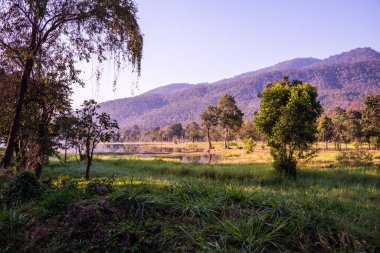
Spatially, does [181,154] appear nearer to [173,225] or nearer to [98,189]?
[98,189]

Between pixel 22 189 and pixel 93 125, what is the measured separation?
435 inches

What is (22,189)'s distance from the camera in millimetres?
6391

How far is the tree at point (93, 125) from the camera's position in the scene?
16891 millimetres

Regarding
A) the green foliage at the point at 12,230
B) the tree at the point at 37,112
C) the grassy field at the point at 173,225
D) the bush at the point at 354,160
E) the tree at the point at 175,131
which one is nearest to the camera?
the grassy field at the point at 173,225

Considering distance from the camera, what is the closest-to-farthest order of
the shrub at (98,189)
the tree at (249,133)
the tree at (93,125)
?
the shrub at (98,189)
the tree at (93,125)
the tree at (249,133)

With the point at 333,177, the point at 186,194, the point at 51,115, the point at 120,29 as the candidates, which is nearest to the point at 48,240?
the point at 186,194

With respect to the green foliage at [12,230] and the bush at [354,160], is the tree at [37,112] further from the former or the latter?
the bush at [354,160]

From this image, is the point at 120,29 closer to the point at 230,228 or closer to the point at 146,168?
the point at 230,228

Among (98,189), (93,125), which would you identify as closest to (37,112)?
(93,125)

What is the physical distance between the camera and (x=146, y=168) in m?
26.6

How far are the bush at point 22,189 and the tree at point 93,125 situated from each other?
406 inches

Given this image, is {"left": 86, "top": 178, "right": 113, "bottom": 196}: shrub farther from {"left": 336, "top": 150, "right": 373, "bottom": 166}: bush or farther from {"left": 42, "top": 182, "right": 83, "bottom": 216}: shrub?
{"left": 336, "top": 150, "right": 373, "bottom": 166}: bush

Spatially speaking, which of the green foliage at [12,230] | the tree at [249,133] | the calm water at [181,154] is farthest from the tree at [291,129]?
the tree at [249,133]

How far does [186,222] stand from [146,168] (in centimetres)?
2232
